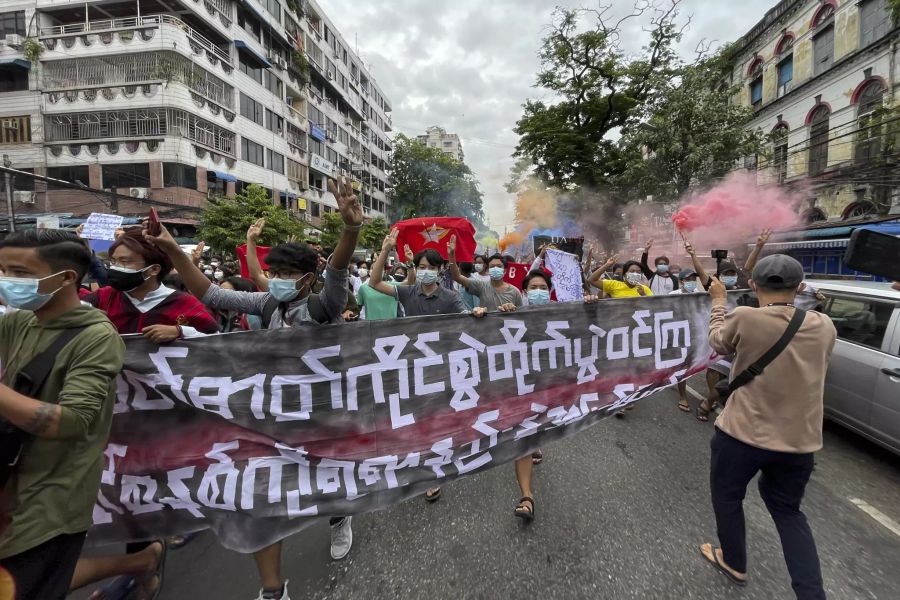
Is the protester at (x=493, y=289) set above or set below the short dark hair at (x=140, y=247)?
below

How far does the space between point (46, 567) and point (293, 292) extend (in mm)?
1533

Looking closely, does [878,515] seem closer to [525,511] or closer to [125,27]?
[525,511]

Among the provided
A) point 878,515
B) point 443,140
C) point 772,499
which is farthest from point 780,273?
point 443,140

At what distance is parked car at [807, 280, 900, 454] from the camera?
3.59 metres

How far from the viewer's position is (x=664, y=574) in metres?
2.36

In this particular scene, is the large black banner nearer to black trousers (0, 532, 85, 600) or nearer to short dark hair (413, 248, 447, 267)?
black trousers (0, 532, 85, 600)

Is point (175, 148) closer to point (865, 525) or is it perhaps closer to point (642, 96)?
point (642, 96)

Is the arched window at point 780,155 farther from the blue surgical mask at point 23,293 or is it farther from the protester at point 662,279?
the blue surgical mask at point 23,293

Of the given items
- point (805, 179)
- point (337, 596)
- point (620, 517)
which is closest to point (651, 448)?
point (620, 517)

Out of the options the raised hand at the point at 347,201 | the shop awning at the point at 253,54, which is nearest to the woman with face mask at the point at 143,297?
the raised hand at the point at 347,201

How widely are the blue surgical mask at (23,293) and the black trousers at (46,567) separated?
86 cm

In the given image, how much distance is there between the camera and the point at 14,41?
21.6 meters

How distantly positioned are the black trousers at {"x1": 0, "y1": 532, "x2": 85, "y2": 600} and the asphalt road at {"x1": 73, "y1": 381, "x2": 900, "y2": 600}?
0.87 metres

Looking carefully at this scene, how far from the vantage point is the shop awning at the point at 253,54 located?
83.6 ft
